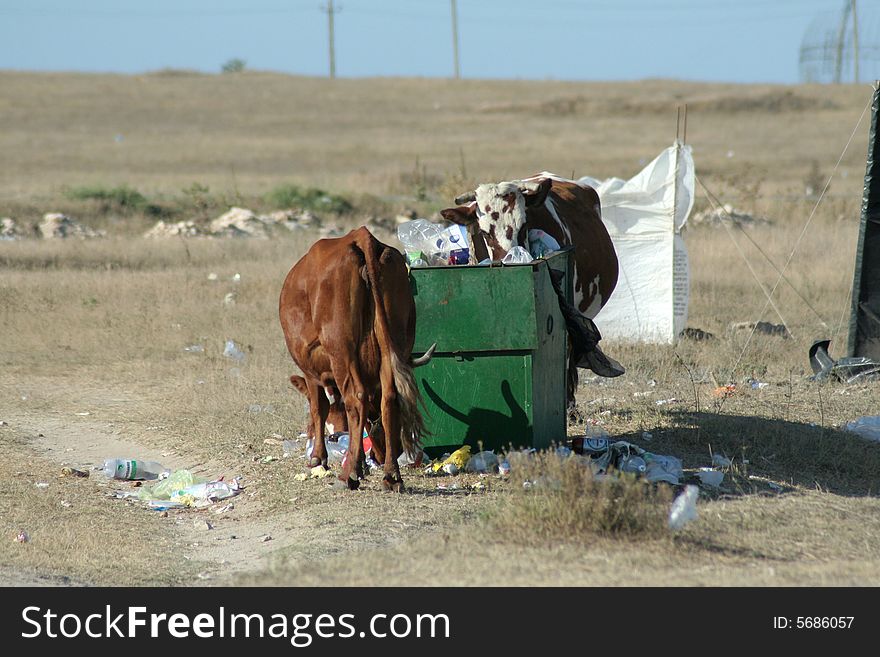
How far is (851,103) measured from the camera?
68.5 meters

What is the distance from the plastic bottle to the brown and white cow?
294 cm

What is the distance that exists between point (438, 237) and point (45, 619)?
430 centimetres

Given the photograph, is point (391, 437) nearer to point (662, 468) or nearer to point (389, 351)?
point (389, 351)

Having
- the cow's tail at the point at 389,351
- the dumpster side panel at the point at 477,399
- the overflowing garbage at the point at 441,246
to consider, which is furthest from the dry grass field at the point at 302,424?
the overflowing garbage at the point at 441,246

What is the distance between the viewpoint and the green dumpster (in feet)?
25.0

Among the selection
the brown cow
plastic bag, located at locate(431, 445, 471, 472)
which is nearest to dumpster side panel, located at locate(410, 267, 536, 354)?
the brown cow

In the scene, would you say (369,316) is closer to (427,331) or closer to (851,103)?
(427,331)

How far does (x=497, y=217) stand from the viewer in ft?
28.5

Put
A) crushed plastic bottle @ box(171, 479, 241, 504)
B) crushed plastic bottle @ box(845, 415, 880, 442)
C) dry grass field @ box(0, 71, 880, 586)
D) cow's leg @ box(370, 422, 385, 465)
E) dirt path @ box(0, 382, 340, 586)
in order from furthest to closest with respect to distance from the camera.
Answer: crushed plastic bottle @ box(845, 415, 880, 442), crushed plastic bottle @ box(171, 479, 241, 504), cow's leg @ box(370, 422, 385, 465), dirt path @ box(0, 382, 340, 586), dry grass field @ box(0, 71, 880, 586)

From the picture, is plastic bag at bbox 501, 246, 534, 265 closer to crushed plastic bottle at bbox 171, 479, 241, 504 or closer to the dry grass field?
the dry grass field

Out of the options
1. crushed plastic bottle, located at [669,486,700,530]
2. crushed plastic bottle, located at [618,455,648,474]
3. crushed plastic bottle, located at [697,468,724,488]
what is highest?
crushed plastic bottle, located at [669,486,700,530]

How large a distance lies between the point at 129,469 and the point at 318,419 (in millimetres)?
1692

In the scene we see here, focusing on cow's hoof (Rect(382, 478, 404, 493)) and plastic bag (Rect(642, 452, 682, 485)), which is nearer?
cow's hoof (Rect(382, 478, 404, 493))

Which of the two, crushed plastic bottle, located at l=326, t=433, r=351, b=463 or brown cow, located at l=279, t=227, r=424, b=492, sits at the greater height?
brown cow, located at l=279, t=227, r=424, b=492
